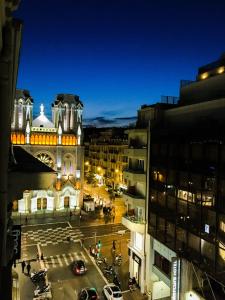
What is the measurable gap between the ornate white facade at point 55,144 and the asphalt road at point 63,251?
8.06 meters

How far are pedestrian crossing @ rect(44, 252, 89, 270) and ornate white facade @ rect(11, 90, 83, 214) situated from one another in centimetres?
2180

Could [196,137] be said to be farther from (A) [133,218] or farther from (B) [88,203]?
(B) [88,203]

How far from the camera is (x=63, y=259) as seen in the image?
124ft

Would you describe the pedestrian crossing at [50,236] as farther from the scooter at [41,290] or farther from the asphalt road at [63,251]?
the scooter at [41,290]

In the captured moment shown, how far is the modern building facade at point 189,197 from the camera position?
2111cm

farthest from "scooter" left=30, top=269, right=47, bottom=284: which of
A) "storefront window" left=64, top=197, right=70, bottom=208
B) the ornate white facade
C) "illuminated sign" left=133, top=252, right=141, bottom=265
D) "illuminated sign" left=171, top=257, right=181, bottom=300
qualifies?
"storefront window" left=64, top=197, right=70, bottom=208

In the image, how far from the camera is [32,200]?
2322 inches

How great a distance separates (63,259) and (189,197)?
70.4 ft

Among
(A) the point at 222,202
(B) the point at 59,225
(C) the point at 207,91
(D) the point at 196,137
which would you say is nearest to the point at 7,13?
(A) the point at 222,202

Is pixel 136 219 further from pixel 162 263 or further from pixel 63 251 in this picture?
pixel 63 251

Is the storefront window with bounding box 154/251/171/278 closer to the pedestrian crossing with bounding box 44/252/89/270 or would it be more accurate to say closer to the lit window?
the pedestrian crossing with bounding box 44/252/89/270

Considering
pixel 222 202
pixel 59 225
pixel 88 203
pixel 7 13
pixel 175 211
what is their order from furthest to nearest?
pixel 88 203 → pixel 59 225 → pixel 175 211 → pixel 222 202 → pixel 7 13

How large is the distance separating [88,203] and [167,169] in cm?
3828

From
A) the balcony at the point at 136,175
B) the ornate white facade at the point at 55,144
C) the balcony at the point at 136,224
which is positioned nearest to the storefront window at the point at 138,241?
the balcony at the point at 136,224
